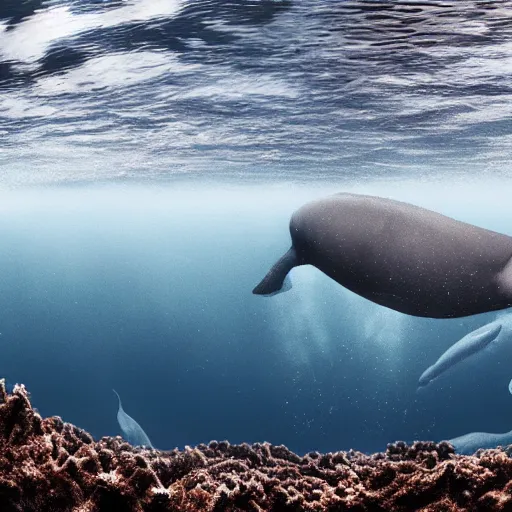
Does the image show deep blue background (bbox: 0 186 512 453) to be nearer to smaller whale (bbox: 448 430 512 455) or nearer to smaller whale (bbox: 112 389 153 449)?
smaller whale (bbox: 112 389 153 449)

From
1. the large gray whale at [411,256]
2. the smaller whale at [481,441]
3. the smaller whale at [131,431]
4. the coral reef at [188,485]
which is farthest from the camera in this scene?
the smaller whale at [131,431]

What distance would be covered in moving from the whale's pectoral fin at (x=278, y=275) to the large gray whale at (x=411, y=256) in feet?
1.49

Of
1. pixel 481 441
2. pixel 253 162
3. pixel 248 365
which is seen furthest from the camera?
pixel 248 365

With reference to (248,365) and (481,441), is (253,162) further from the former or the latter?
(248,365)

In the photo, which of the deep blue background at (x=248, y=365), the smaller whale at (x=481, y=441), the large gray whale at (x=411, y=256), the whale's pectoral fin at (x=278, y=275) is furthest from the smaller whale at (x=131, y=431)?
the large gray whale at (x=411, y=256)

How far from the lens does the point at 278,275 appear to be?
386 centimetres

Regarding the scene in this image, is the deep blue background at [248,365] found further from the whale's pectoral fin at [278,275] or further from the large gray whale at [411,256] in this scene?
the large gray whale at [411,256]

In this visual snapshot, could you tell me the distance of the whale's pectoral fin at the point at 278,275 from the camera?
12.4 feet

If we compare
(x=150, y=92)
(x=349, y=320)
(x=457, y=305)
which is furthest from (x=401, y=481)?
(x=349, y=320)

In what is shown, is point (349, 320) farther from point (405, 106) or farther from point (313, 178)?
point (405, 106)

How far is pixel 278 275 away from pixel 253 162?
19.7 m

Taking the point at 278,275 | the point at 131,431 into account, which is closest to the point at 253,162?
the point at 131,431

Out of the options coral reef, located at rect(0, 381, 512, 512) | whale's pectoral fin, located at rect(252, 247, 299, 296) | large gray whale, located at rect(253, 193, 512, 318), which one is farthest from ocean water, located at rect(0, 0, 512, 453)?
coral reef, located at rect(0, 381, 512, 512)

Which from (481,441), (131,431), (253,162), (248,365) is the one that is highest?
(253,162)
